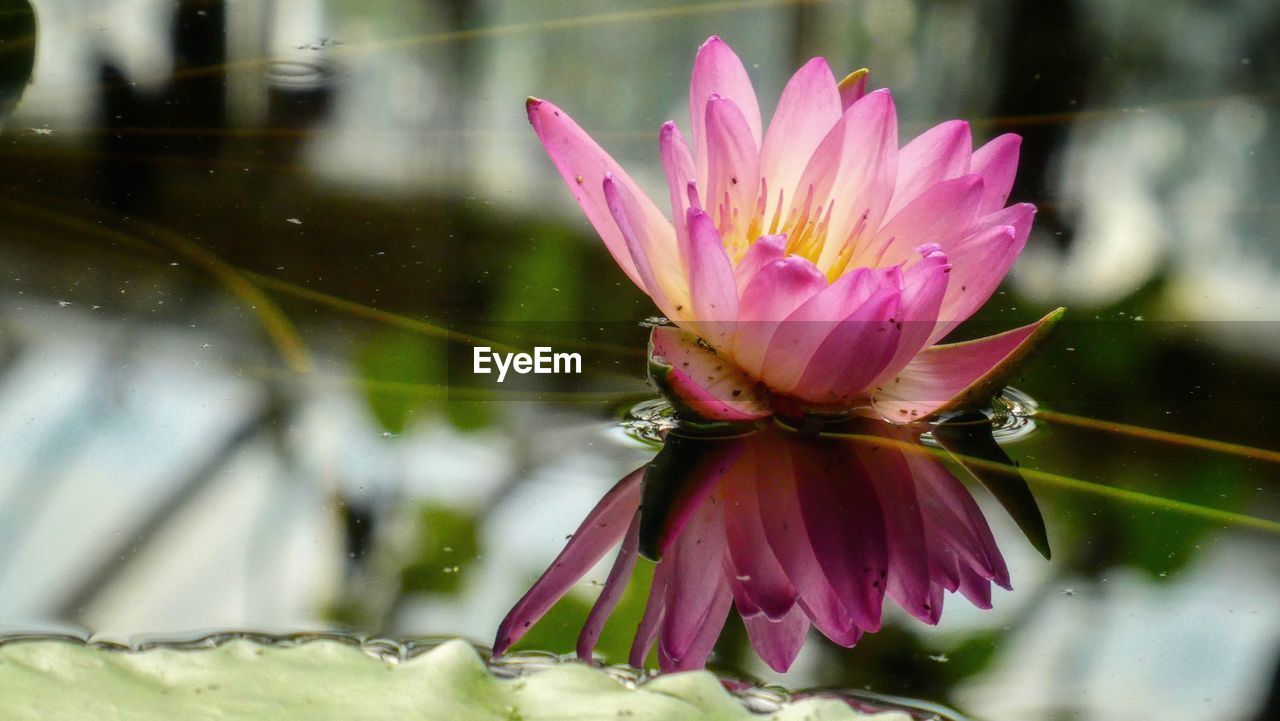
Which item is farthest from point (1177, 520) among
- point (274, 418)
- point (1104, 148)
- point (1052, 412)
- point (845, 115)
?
point (1104, 148)

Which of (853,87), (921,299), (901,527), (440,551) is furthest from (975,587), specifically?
(853,87)

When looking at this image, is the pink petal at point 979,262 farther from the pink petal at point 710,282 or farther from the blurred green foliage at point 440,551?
the blurred green foliage at point 440,551

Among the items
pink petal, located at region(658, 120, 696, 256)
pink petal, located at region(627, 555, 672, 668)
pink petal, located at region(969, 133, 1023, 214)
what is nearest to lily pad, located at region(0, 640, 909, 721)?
pink petal, located at region(627, 555, 672, 668)

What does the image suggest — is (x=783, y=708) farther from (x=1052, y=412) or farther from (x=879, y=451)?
(x=1052, y=412)

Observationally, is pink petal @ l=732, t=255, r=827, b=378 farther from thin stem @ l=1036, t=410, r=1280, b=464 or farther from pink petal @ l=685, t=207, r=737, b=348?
thin stem @ l=1036, t=410, r=1280, b=464

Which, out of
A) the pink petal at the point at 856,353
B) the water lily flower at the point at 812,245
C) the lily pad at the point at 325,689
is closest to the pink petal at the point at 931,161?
the water lily flower at the point at 812,245

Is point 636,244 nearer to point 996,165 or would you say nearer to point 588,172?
point 588,172
